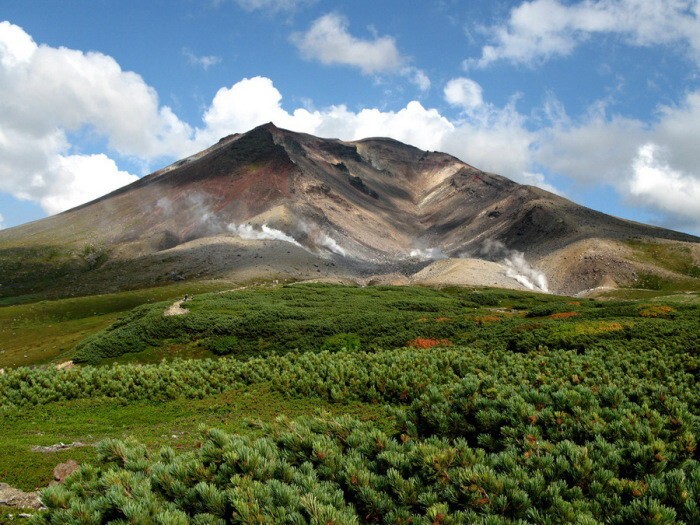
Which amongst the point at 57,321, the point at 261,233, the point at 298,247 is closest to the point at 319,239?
the point at 298,247

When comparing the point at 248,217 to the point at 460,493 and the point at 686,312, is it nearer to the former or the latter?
the point at 686,312

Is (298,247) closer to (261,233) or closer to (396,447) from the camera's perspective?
(261,233)

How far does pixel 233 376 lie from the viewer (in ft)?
87.9

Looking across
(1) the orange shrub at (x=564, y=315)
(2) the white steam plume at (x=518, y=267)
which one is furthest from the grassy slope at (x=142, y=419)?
(2) the white steam plume at (x=518, y=267)

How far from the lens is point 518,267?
140000 millimetres

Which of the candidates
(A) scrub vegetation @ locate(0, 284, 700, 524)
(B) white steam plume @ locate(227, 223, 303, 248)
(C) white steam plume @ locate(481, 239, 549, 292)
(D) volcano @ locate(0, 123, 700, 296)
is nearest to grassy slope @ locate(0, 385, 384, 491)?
(A) scrub vegetation @ locate(0, 284, 700, 524)

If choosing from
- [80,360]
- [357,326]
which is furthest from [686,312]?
[80,360]

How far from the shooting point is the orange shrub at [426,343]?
3319cm

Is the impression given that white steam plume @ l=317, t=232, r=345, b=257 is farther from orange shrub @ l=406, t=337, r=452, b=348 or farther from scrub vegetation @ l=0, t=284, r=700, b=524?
scrub vegetation @ l=0, t=284, r=700, b=524

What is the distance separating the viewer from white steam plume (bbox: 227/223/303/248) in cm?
15612

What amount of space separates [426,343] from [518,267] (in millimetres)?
115156

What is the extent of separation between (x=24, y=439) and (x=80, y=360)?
23.3m

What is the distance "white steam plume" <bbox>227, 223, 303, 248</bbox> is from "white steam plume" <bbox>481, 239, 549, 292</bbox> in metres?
65.4

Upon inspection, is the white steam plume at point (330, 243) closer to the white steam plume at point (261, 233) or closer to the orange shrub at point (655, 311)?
the white steam plume at point (261, 233)
